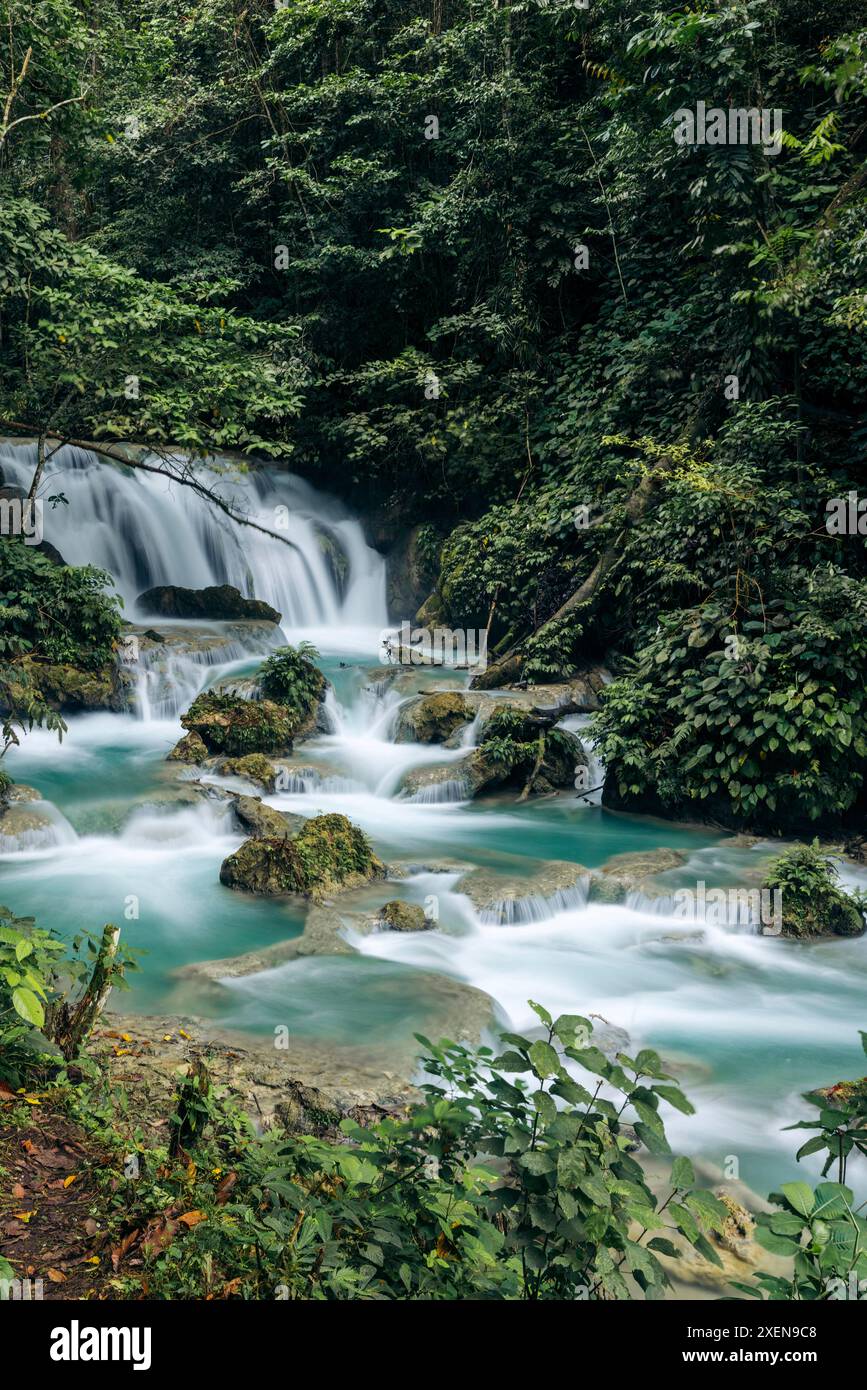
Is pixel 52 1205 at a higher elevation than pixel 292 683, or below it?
below

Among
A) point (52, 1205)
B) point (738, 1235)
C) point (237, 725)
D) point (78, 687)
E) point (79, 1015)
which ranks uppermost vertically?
point (78, 687)

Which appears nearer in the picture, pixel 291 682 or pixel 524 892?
pixel 524 892

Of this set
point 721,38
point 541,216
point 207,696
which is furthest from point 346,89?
point 207,696

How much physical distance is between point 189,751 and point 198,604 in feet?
16.6

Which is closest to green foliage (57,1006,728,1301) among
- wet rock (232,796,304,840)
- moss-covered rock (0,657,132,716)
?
wet rock (232,796,304,840)

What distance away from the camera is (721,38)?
31.9ft

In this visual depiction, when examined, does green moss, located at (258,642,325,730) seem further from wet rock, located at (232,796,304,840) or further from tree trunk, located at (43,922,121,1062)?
tree trunk, located at (43,922,121,1062)

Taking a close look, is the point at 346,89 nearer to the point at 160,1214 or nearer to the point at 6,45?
the point at 6,45

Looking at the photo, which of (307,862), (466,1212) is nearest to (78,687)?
(307,862)

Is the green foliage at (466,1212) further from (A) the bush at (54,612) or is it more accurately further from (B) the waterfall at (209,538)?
(B) the waterfall at (209,538)

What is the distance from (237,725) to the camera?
11117 millimetres

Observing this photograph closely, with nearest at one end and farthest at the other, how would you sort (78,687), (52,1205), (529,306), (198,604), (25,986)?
(25,986) < (52,1205) < (78,687) < (198,604) < (529,306)

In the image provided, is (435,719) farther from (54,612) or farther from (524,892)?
(54,612)

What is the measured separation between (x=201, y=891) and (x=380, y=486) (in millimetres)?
12014
